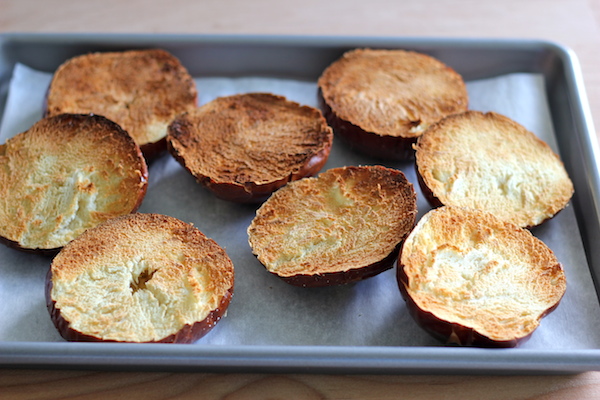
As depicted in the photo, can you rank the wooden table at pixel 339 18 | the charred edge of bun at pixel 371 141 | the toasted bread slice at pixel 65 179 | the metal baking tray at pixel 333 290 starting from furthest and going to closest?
the wooden table at pixel 339 18 < the charred edge of bun at pixel 371 141 < the toasted bread slice at pixel 65 179 < the metal baking tray at pixel 333 290

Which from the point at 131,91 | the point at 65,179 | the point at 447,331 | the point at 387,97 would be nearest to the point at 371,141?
the point at 387,97

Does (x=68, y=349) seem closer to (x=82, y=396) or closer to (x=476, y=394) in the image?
(x=82, y=396)

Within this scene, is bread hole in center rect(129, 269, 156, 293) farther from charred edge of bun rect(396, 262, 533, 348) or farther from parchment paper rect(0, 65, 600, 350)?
charred edge of bun rect(396, 262, 533, 348)

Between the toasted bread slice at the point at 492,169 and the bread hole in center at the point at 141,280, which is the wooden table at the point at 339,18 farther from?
the bread hole in center at the point at 141,280

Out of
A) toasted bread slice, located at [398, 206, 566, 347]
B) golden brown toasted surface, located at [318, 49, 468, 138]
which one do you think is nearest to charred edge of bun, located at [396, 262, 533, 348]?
toasted bread slice, located at [398, 206, 566, 347]

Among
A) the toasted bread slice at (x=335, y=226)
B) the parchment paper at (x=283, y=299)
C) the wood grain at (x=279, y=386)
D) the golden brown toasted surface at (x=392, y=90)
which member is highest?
the golden brown toasted surface at (x=392, y=90)

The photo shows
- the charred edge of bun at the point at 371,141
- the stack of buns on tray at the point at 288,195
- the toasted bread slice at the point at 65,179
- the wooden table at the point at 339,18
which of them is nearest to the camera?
the stack of buns on tray at the point at 288,195

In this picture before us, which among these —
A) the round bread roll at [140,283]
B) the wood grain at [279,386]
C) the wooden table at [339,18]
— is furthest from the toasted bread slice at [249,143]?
the wooden table at [339,18]
